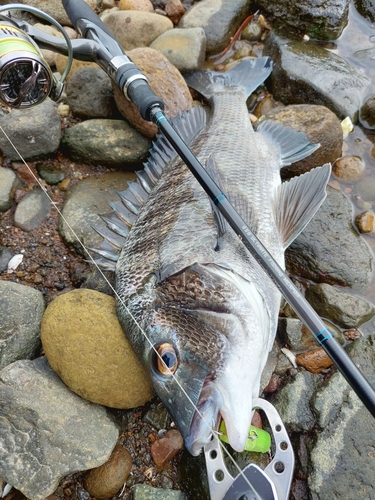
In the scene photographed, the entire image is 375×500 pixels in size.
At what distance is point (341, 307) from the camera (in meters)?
3.06

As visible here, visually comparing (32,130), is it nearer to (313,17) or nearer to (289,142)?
(289,142)

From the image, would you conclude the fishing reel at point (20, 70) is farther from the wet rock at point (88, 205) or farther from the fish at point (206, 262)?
the wet rock at point (88, 205)

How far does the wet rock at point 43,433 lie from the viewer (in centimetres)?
232

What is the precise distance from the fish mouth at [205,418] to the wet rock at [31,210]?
2191 mm

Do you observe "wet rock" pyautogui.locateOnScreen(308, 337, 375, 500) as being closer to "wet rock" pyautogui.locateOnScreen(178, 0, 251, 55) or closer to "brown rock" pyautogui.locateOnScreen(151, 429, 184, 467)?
"brown rock" pyautogui.locateOnScreen(151, 429, 184, 467)

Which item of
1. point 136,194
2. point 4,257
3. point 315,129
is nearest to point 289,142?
point 315,129

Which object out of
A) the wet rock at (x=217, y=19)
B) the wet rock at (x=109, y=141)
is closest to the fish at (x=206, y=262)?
the wet rock at (x=109, y=141)

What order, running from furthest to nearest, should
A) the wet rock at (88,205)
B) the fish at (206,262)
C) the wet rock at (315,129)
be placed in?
the wet rock at (315,129)
the wet rock at (88,205)
the fish at (206,262)

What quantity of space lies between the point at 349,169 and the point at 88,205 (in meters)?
2.32

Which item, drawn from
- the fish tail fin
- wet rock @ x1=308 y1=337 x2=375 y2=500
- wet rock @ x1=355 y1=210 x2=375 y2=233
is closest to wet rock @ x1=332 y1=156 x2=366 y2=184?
wet rock @ x1=355 y1=210 x2=375 y2=233

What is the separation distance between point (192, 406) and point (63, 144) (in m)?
2.73

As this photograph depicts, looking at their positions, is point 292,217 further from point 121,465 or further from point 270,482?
point 121,465

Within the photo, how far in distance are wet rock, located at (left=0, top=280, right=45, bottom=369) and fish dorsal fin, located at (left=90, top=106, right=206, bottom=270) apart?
1.76ft

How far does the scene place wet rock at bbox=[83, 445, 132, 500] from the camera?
8.30ft
